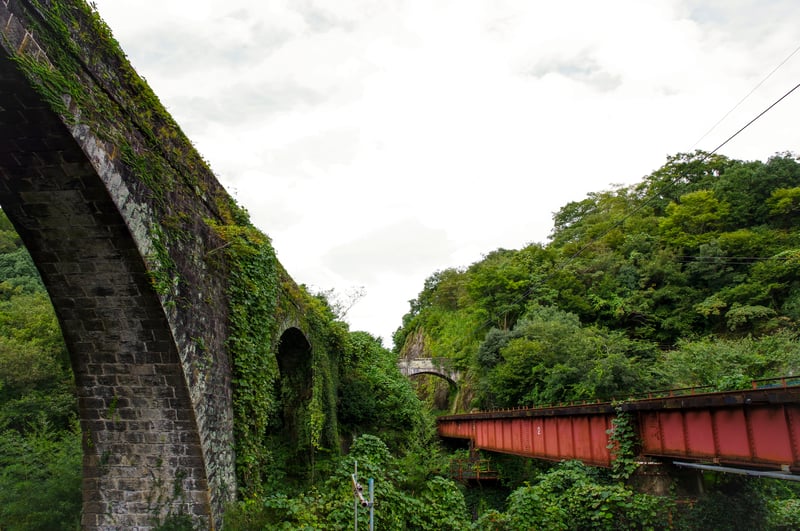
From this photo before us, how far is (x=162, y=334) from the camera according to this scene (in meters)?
5.72

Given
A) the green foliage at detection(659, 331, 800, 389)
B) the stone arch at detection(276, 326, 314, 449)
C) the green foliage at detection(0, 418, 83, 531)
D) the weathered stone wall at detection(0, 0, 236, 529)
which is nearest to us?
the weathered stone wall at detection(0, 0, 236, 529)

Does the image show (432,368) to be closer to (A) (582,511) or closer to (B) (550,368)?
(B) (550,368)

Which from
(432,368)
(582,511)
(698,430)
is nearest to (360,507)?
(582,511)

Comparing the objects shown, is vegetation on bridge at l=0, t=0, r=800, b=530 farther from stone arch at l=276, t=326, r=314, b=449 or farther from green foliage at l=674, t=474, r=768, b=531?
stone arch at l=276, t=326, r=314, b=449

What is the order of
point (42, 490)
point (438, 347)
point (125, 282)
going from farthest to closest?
point (438, 347), point (42, 490), point (125, 282)

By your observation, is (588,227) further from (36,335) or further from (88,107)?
(88,107)

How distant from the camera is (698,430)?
8.43 m

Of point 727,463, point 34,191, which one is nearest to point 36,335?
point 34,191

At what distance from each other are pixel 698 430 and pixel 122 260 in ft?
29.5

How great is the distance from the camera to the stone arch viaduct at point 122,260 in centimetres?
433

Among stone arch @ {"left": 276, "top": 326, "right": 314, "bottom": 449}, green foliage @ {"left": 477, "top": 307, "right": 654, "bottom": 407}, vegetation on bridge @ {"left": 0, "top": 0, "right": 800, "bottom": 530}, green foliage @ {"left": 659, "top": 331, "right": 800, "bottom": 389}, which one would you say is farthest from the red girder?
stone arch @ {"left": 276, "top": 326, "right": 314, "bottom": 449}

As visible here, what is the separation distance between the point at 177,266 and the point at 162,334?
802mm

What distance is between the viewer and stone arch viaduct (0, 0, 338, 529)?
4.33 m

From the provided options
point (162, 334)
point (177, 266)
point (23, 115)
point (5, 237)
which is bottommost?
point (162, 334)
